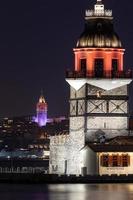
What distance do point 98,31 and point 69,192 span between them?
95.6 ft

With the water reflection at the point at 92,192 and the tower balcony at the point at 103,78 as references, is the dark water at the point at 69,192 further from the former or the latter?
the tower balcony at the point at 103,78

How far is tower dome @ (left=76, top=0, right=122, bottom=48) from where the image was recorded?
180m

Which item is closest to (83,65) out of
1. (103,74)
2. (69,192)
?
(103,74)

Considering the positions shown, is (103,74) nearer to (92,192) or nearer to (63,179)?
(63,179)

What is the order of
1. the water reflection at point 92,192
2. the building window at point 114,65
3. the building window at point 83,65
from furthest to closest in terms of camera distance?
the building window at point 114,65, the building window at point 83,65, the water reflection at point 92,192

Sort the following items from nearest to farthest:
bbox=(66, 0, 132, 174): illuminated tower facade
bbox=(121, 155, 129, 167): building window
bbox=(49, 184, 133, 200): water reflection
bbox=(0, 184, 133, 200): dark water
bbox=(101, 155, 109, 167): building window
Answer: bbox=(49, 184, 133, 200): water reflection, bbox=(0, 184, 133, 200): dark water, bbox=(101, 155, 109, 167): building window, bbox=(121, 155, 129, 167): building window, bbox=(66, 0, 132, 174): illuminated tower facade

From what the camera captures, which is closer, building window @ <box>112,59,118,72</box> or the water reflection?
the water reflection

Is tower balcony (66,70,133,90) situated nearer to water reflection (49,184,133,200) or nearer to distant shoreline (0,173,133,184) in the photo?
distant shoreline (0,173,133,184)

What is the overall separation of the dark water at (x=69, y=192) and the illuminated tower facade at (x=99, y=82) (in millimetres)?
11351

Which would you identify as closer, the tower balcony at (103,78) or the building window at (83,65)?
the tower balcony at (103,78)

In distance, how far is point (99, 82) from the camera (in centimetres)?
17975

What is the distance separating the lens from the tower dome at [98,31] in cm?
18012

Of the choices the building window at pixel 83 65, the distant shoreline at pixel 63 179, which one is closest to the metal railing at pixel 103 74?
the building window at pixel 83 65

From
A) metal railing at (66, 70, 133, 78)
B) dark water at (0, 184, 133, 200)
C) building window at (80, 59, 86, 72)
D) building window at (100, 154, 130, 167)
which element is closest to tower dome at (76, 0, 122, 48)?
building window at (80, 59, 86, 72)
